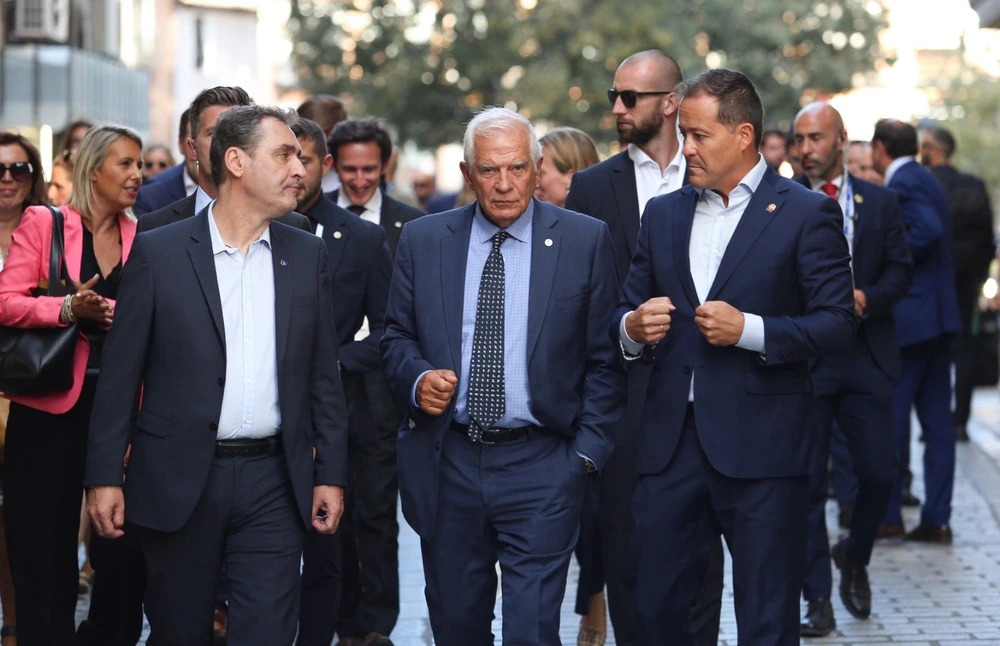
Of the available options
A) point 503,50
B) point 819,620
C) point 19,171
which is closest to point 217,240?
point 19,171

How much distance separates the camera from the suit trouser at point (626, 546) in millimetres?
7055

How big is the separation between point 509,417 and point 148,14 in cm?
4020

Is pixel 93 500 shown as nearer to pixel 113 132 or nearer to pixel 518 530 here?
pixel 518 530

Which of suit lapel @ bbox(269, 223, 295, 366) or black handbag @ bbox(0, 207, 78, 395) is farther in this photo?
black handbag @ bbox(0, 207, 78, 395)

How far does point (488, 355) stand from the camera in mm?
5699

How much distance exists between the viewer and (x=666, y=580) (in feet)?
19.4

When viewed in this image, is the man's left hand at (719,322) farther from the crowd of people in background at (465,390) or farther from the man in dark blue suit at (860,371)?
the man in dark blue suit at (860,371)

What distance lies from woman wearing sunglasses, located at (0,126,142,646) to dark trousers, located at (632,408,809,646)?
2216 millimetres

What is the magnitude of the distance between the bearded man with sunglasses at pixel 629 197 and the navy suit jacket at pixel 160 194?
2.10 m

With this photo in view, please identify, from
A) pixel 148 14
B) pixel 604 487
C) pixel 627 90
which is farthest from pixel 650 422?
pixel 148 14

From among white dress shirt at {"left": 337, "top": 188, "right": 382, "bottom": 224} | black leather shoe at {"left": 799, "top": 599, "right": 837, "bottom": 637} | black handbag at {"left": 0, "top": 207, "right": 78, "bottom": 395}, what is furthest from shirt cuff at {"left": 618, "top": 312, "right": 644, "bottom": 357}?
white dress shirt at {"left": 337, "top": 188, "right": 382, "bottom": 224}

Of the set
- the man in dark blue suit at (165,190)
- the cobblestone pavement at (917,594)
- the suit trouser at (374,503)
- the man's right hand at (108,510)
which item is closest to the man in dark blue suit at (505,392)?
the man's right hand at (108,510)

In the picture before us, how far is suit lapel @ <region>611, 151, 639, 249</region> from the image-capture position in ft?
24.5

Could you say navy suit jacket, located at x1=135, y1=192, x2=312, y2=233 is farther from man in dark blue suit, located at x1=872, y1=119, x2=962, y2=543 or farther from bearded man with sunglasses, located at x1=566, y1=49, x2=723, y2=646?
man in dark blue suit, located at x1=872, y1=119, x2=962, y2=543
